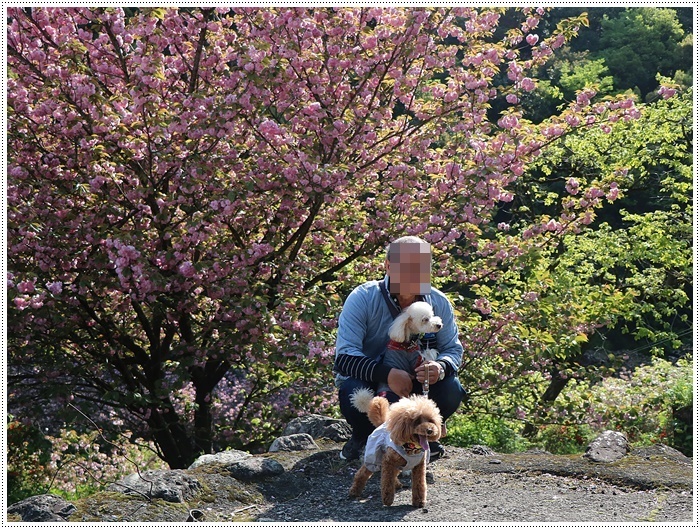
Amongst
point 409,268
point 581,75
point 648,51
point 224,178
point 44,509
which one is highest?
point 648,51

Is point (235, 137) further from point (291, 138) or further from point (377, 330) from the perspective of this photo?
point (377, 330)

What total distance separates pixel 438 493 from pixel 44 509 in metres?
1.70

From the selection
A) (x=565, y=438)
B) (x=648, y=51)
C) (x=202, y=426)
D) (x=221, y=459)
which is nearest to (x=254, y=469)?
(x=221, y=459)

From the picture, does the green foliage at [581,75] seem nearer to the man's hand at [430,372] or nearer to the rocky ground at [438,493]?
the rocky ground at [438,493]

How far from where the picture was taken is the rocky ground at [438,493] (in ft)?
11.0

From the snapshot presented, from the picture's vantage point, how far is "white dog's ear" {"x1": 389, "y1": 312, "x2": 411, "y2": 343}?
11.9ft

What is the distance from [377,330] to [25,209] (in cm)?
260

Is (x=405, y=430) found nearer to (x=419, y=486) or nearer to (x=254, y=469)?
(x=419, y=486)

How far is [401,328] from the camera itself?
3635 mm

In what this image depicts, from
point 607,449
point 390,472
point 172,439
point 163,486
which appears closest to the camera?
point 390,472

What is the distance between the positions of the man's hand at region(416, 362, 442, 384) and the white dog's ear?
0.49 ft

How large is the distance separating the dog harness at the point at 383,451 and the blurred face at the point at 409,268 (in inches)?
24.6

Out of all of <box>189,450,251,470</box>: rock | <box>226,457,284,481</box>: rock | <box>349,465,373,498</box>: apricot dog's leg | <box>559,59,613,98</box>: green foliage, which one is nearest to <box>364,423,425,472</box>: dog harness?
<box>349,465,373,498</box>: apricot dog's leg

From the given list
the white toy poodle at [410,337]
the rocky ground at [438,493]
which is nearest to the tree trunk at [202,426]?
the rocky ground at [438,493]
